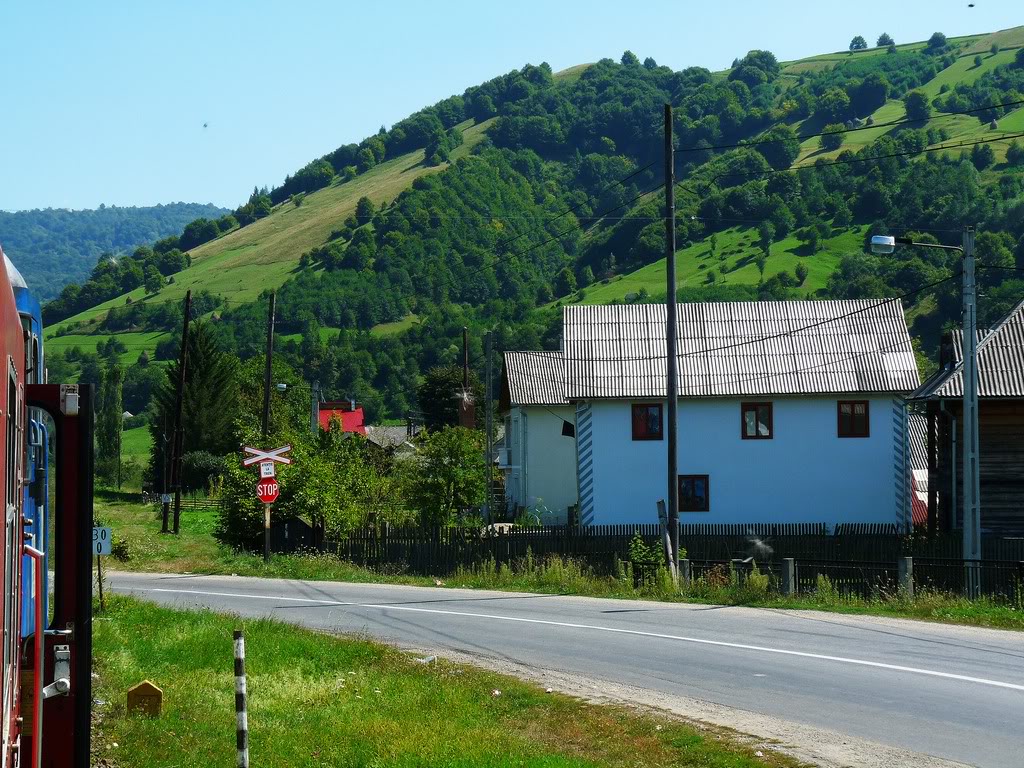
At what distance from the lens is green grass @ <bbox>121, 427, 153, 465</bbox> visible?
126 meters

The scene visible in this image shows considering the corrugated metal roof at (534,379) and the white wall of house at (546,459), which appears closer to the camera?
the corrugated metal roof at (534,379)

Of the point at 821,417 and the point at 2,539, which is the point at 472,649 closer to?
the point at 2,539

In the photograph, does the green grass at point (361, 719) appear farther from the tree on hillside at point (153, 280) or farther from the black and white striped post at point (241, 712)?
the tree on hillside at point (153, 280)

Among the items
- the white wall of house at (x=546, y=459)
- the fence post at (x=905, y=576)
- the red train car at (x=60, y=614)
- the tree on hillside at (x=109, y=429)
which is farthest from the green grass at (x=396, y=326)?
the red train car at (x=60, y=614)

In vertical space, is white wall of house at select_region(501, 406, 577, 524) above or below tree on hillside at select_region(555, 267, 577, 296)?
below

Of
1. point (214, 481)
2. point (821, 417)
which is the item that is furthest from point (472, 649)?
point (214, 481)

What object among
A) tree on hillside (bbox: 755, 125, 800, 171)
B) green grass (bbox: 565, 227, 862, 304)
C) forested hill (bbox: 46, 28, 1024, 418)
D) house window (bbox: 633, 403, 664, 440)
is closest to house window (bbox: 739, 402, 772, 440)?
house window (bbox: 633, 403, 664, 440)

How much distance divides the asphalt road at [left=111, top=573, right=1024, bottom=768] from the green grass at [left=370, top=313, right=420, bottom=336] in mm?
139036

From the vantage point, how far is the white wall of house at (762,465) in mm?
43594

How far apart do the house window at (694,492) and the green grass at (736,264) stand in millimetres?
94158

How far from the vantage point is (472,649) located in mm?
17688

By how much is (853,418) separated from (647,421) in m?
7.03

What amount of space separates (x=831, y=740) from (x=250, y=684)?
6165 mm

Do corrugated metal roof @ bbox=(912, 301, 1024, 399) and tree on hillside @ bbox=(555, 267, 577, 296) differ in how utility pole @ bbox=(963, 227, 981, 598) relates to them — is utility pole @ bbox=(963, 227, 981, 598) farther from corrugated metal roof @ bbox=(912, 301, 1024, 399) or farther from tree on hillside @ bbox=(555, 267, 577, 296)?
tree on hillside @ bbox=(555, 267, 577, 296)
